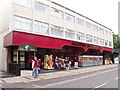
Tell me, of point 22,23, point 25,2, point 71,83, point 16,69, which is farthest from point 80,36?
point 71,83

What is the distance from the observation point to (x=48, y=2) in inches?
864

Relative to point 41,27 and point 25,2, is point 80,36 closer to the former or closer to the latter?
point 41,27

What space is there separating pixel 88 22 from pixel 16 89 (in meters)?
27.0

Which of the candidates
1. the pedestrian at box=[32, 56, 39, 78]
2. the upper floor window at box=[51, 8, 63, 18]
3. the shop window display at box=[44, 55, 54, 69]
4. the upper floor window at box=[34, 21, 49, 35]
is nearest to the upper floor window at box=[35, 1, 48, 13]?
the upper floor window at box=[51, 8, 63, 18]

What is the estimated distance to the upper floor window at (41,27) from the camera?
19.8 meters

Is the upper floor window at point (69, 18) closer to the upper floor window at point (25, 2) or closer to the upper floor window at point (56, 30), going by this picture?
the upper floor window at point (56, 30)

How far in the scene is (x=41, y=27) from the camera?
801 inches

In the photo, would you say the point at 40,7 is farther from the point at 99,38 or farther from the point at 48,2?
the point at 99,38

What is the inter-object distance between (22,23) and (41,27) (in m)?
3.21

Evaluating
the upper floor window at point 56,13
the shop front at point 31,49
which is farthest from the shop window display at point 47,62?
the upper floor window at point 56,13

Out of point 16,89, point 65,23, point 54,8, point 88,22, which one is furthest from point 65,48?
point 16,89

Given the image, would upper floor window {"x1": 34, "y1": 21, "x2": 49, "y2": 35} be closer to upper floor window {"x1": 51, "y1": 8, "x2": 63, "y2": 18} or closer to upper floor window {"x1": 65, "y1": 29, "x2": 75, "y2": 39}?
upper floor window {"x1": 51, "y1": 8, "x2": 63, "y2": 18}

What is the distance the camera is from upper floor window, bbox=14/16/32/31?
17.3 meters

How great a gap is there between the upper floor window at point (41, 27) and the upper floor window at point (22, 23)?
1.03 meters
